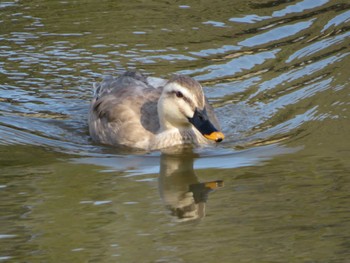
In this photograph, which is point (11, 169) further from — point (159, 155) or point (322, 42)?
point (322, 42)

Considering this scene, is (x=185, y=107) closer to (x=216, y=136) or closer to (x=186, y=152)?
(x=186, y=152)


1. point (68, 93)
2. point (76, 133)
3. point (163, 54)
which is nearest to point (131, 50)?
point (163, 54)

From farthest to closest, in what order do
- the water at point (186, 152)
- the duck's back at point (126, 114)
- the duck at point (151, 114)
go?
the duck's back at point (126, 114), the duck at point (151, 114), the water at point (186, 152)

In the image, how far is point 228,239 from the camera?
8.02 m

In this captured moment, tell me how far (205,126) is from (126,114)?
160 centimetres

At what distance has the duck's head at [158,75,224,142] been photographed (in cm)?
1094

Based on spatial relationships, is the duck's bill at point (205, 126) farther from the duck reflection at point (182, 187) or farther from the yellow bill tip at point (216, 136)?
the duck reflection at point (182, 187)

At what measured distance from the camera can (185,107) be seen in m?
11.4

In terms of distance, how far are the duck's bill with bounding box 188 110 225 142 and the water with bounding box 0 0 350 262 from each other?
0.34 m

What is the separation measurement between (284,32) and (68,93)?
3.67 metres

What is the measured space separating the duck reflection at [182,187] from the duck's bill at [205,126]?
43 cm

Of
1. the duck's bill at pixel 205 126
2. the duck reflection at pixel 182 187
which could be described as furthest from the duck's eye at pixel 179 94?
the duck reflection at pixel 182 187

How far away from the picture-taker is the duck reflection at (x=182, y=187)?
29.9 ft

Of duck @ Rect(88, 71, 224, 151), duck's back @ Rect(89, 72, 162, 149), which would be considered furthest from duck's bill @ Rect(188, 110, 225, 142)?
duck's back @ Rect(89, 72, 162, 149)
